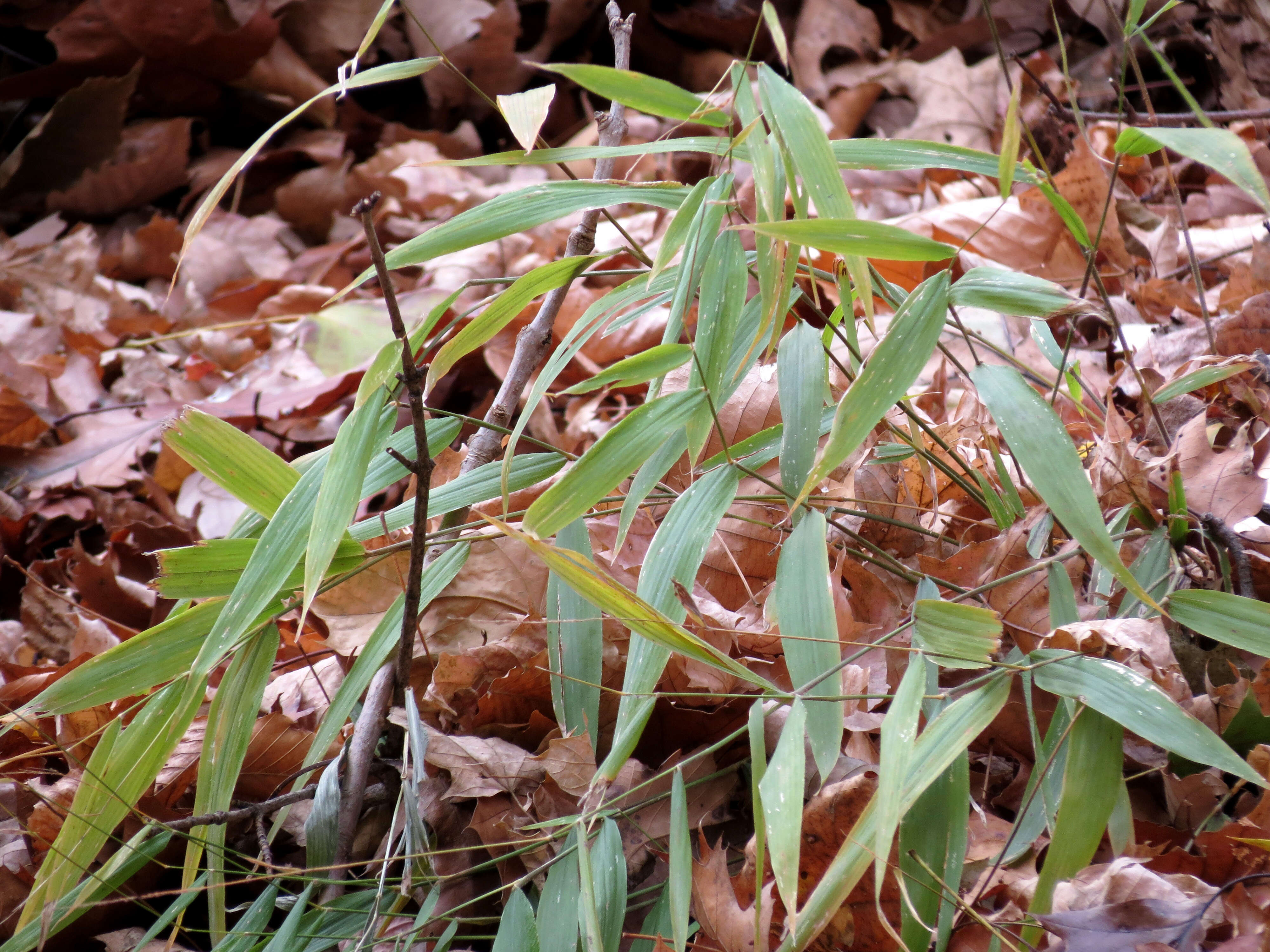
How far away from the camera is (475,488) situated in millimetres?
620

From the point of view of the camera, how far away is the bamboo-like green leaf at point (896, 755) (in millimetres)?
392

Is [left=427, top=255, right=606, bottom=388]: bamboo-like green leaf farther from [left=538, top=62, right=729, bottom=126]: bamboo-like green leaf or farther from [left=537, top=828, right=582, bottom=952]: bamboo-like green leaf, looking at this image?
[left=537, top=828, right=582, bottom=952]: bamboo-like green leaf

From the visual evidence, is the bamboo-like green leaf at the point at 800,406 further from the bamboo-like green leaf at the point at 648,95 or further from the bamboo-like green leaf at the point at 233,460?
the bamboo-like green leaf at the point at 233,460

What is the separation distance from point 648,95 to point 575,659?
35 centimetres

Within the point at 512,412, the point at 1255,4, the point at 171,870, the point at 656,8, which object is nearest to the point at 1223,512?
the point at 512,412

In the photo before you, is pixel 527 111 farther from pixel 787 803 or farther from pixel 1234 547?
pixel 1234 547

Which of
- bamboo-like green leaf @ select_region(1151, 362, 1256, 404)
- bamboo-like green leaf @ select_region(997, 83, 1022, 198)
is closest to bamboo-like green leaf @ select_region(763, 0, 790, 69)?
bamboo-like green leaf @ select_region(997, 83, 1022, 198)

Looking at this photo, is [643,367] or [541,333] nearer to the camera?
[643,367]

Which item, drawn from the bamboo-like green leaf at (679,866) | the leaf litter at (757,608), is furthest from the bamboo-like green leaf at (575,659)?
the bamboo-like green leaf at (679,866)

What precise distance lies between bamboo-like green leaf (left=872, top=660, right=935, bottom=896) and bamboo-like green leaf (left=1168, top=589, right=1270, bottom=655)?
14 cm

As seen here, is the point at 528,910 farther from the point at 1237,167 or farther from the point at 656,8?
the point at 656,8

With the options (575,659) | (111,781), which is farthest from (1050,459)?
(111,781)

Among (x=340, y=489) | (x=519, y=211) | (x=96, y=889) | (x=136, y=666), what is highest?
(x=519, y=211)

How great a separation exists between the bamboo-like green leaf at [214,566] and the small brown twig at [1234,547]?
53cm
